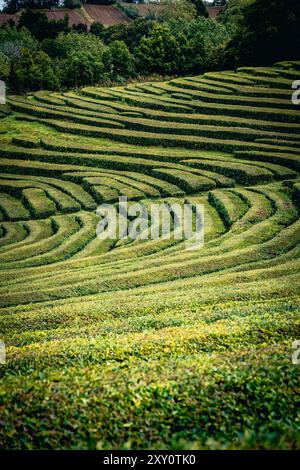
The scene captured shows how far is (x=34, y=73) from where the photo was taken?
52.8 metres

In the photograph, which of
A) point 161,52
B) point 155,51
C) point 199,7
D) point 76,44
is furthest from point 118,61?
point 199,7

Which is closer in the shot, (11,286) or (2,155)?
(11,286)

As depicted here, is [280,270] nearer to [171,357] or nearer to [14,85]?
[171,357]

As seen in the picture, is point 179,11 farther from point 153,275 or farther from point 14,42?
point 153,275

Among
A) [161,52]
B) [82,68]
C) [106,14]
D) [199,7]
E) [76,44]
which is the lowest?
[82,68]

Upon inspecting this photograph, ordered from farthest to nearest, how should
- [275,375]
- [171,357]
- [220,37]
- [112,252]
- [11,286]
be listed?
[220,37] < [112,252] < [11,286] < [171,357] < [275,375]

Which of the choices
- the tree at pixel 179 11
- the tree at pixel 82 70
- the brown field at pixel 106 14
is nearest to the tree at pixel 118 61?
the tree at pixel 82 70

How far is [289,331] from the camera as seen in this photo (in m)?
8.67

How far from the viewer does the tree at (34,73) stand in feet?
172

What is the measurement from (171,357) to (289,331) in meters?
2.56

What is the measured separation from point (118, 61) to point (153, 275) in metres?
46.5

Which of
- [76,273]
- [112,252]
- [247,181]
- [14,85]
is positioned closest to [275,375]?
[76,273]

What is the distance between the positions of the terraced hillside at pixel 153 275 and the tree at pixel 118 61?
37.8ft

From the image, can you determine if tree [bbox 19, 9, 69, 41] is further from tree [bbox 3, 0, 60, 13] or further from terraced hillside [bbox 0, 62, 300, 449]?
terraced hillside [bbox 0, 62, 300, 449]
